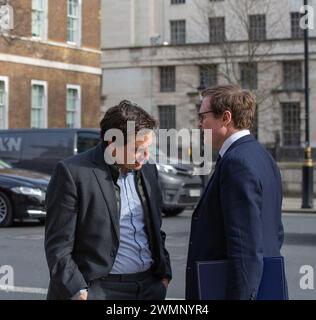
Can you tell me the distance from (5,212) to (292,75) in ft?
140

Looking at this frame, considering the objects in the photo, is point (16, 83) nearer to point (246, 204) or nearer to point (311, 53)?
point (311, 53)

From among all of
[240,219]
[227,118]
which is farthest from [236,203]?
[227,118]

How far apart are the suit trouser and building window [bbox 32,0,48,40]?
31.5 metres

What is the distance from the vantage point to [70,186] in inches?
159

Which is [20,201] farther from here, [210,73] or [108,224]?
[210,73]

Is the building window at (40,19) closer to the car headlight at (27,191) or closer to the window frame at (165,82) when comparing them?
the car headlight at (27,191)

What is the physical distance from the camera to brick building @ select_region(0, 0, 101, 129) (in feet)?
114

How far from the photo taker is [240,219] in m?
3.77

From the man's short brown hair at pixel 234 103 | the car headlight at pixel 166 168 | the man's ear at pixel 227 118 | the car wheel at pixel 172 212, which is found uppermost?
the man's short brown hair at pixel 234 103

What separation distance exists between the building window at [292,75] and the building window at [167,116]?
348 inches

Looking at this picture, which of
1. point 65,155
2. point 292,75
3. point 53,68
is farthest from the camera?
point 292,75

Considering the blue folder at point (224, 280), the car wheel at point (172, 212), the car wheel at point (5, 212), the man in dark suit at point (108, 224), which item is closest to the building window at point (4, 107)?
the car wheel at point (172, 212)

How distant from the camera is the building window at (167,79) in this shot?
192 ft
